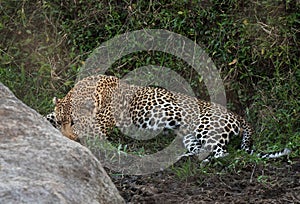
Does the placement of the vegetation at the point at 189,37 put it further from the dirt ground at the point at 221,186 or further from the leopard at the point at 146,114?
the dirt ground at the point at 221,186

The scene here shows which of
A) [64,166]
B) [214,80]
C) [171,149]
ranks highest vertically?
[64,166]

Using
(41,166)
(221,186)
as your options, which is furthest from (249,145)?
(41,166)

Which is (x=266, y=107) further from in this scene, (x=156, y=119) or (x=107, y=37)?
(x=107, y=37)

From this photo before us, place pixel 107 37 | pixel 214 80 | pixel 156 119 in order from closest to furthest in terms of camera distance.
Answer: pixel 156 119, pixel 214 80, pixel 107 37

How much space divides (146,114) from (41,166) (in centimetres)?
441

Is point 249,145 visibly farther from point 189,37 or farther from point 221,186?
point 189,37

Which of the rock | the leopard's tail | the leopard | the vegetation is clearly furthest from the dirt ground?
the rock

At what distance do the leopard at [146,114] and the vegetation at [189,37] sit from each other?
0.43 meters

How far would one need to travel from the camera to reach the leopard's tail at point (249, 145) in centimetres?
692

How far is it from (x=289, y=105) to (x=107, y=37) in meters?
3.10

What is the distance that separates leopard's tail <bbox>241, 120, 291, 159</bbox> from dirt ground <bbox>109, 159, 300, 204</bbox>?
21cm

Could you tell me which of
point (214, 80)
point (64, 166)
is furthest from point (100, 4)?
point (64, 166)

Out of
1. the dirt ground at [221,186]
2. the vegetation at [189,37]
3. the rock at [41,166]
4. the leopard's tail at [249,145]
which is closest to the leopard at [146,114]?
the leopard's tail at [249,145]

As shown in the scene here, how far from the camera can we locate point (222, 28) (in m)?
8.86
